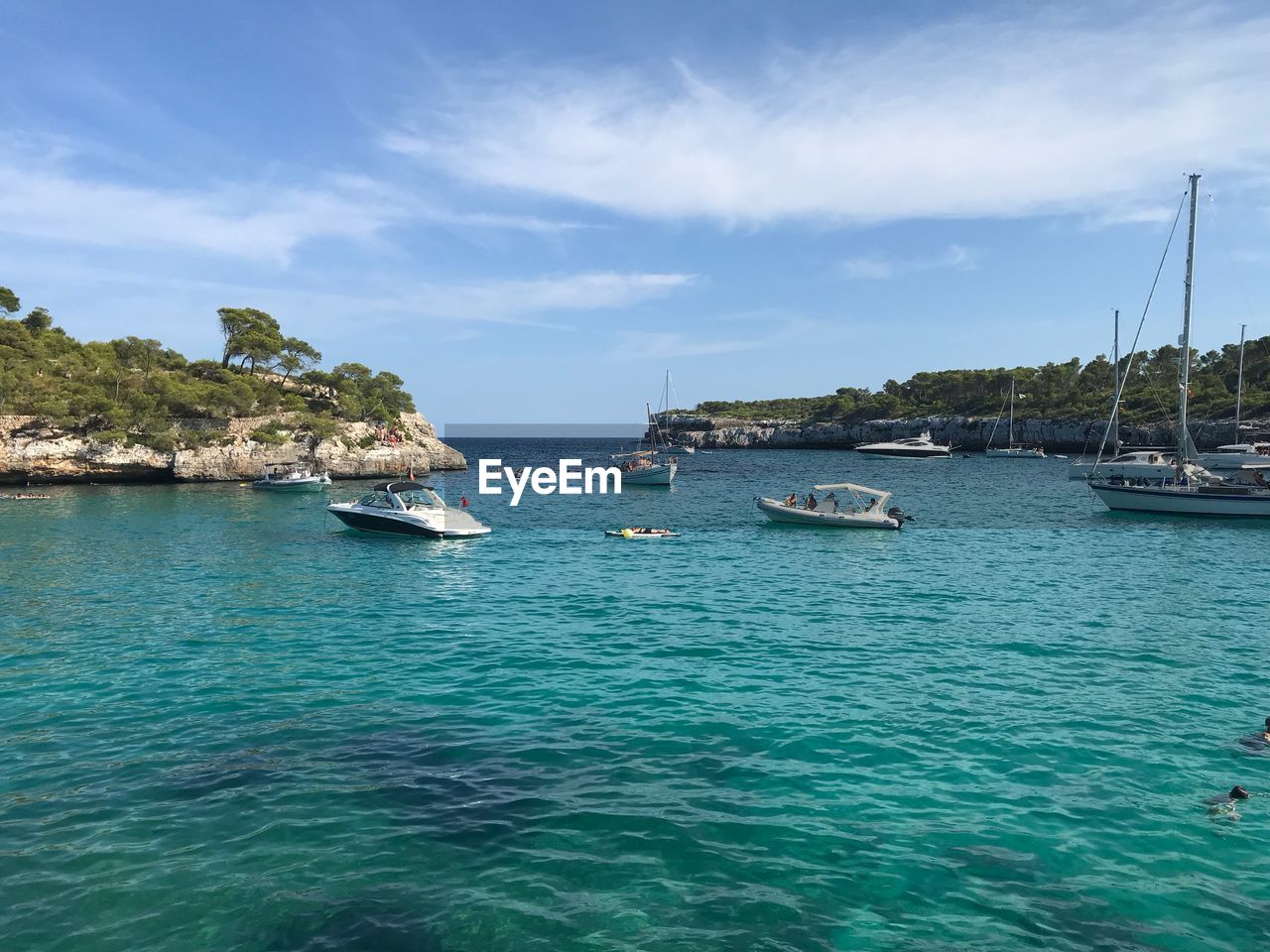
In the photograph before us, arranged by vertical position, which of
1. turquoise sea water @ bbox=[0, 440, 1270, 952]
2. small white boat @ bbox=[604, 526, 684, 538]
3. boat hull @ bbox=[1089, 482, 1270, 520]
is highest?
boat hull @ bbox=[1089, 482, 1270, 520]

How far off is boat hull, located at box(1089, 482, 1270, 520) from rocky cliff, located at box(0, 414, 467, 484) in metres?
73.7

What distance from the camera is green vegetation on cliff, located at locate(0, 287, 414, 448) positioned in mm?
78188

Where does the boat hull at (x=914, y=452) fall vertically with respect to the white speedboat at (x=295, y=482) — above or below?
above

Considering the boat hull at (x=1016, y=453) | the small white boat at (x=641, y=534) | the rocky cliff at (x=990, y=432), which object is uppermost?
the rocky cliff at (x=990, y=432)

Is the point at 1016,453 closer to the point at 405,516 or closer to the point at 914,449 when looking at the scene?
the point at 914,449

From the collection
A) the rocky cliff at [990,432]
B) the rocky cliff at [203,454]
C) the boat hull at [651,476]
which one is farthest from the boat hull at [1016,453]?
the rocky cliff at [203,454]

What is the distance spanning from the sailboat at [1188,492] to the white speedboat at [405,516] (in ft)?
149

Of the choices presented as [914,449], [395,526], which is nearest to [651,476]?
[395,526]

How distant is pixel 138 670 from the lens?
61.7ft

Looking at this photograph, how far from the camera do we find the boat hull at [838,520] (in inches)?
1823

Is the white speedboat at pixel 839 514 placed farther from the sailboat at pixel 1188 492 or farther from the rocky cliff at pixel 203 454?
the rocky cliff at pixel 203 454

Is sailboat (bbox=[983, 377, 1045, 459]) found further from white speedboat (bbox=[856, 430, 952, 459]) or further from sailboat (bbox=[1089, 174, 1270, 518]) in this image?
sailboat (bbox=[1089, 174, 1270, 518])

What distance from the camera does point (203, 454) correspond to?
8106cm

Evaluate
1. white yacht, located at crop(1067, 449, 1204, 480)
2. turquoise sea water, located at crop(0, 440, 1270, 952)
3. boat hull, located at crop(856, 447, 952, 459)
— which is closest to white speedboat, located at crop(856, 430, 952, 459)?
boat hull, located at crop(856, 447, 952, 459)
